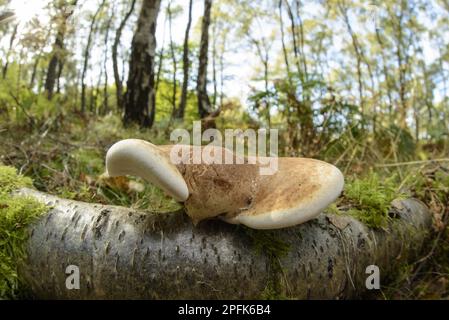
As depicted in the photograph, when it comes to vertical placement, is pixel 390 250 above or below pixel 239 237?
below

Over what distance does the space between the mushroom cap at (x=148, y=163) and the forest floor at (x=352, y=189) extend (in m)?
0.43

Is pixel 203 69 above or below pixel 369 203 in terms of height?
above

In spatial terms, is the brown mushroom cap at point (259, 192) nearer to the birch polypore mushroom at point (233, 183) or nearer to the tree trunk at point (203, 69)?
the birch polypore mushroom at point (233, 183)

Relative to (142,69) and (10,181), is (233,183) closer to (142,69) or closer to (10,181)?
(10,181)

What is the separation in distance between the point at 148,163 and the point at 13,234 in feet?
2.81

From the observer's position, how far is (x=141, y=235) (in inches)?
65.9

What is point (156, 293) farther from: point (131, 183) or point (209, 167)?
point (131, 183)

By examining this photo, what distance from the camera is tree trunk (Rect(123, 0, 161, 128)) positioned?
6.64 metres

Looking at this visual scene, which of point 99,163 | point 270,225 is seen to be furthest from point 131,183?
point 270,225

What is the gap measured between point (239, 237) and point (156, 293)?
16.8 inches

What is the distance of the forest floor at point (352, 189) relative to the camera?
221 centimetres

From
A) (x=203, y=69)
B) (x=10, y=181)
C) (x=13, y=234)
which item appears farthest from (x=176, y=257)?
(x=203, y=69)

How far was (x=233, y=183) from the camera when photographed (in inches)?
62.9
